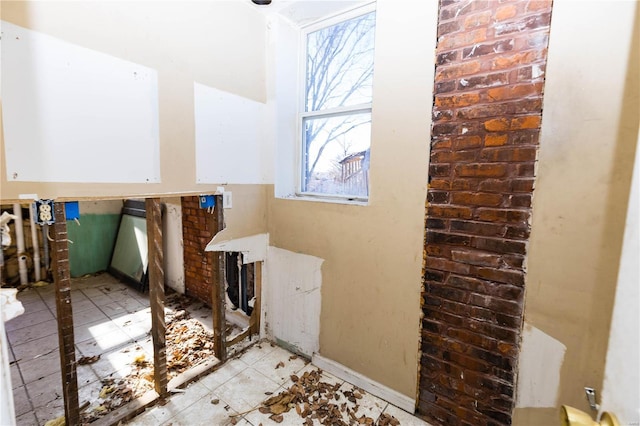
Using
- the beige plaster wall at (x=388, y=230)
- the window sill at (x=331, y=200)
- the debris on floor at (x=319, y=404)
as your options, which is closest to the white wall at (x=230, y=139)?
the window sill at (x=331, y=200)

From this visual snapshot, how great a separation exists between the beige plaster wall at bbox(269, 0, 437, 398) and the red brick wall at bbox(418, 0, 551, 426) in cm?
8

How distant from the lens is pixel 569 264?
51.7 inches

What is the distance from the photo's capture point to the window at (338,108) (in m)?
2.09

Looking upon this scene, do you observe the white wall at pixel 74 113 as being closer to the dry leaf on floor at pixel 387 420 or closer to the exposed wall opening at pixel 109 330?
the exposed wall opening at pixel 109 330

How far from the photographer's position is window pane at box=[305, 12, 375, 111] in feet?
6.80

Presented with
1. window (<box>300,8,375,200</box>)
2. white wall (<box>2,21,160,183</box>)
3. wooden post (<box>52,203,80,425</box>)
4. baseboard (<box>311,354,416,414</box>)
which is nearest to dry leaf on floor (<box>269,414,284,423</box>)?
baseboard (<box>311,354,416,414</box>)

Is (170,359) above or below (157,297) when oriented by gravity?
below

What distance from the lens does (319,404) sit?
74.0 inches

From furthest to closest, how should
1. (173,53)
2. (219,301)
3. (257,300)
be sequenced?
(257,300) → (219,301) → (173,53)

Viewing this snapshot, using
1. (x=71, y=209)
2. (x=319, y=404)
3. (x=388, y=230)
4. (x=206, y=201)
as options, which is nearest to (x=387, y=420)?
(x=319, y=404)

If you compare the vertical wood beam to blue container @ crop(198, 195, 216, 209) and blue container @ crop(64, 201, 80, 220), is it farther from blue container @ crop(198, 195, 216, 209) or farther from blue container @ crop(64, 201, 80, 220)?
blue container @ crop(64, 201, 80, 220)

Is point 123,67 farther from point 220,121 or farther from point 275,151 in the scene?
point 275,151

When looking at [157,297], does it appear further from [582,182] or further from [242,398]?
[582,182]

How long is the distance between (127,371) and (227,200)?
1.54 m
